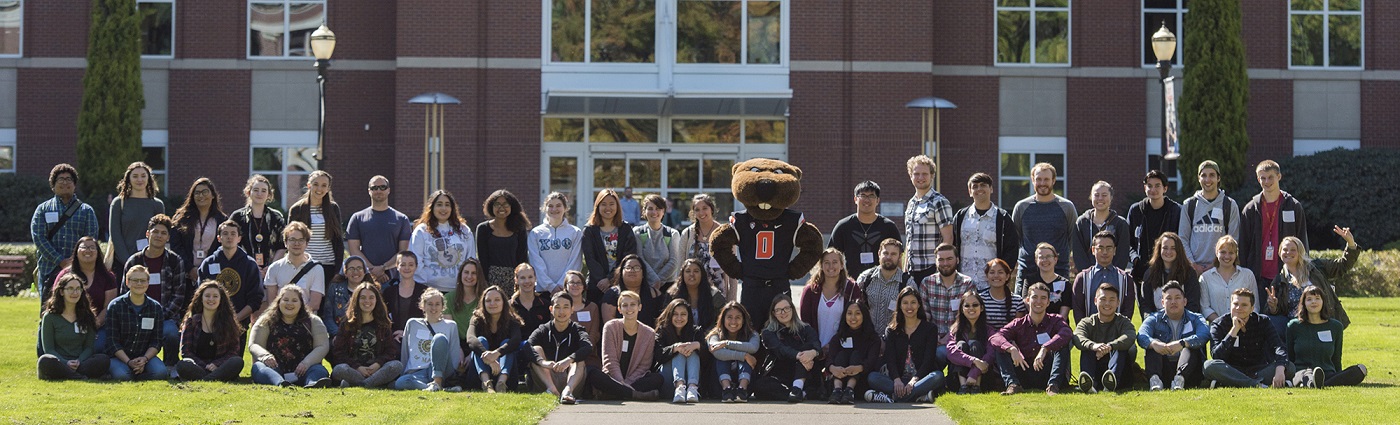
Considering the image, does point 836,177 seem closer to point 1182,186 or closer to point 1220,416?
point 1182,186

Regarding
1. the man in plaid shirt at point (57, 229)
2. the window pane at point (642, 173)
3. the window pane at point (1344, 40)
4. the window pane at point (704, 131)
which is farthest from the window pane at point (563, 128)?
the man in plaid shirt at point (57, 229)

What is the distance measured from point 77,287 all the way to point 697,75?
51.8 ft

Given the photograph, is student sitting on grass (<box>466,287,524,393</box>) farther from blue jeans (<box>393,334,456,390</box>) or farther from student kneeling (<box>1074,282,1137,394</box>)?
student kneeling (<box>1074,282,1137,394</box>)

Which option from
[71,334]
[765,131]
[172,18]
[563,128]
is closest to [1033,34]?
[765,131]

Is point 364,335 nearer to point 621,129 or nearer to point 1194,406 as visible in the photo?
point 1194,406

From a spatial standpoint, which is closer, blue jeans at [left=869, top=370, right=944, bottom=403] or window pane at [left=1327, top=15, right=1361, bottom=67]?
blue jeans at [left=869, top=370, right=944, bottom=403]

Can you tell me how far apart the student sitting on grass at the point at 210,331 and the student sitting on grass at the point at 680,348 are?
3111 mm

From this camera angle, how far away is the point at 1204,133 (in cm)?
2727

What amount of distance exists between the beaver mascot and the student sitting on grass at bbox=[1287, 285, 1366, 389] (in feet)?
11.4

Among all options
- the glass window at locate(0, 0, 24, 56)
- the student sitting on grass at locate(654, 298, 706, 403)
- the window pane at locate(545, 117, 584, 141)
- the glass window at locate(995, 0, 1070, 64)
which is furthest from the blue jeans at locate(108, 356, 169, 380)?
the glass window at locate(995, 0, 1070, 64)

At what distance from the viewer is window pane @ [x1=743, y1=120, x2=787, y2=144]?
2759 cm

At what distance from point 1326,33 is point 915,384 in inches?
782

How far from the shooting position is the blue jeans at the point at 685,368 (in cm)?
1185

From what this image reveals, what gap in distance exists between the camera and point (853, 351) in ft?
39.4
